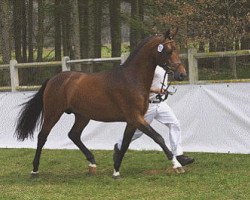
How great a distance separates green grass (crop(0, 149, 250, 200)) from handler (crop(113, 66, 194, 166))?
0.28m

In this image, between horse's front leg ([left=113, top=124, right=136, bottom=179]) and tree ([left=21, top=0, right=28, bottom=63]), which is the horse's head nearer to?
horse's front leg ([left=113, top=124, right=136, bottom=179])

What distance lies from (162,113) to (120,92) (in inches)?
35.0

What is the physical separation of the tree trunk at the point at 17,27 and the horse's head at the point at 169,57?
758 inches

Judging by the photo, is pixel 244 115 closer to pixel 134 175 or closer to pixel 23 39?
pixel 134 175

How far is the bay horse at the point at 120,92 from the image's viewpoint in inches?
280

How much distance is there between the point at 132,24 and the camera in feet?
60.8

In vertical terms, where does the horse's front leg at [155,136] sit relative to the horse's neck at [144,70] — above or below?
below

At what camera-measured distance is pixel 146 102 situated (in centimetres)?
724

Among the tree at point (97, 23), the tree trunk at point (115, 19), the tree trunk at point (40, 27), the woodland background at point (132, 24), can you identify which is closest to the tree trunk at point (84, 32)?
the woodland background at point (132, 24)

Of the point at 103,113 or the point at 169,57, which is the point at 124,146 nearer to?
the point at 103,113

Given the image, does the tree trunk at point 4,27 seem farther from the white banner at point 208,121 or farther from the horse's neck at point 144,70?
the horse's neck at point 144,70

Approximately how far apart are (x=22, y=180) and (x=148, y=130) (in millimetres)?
1985

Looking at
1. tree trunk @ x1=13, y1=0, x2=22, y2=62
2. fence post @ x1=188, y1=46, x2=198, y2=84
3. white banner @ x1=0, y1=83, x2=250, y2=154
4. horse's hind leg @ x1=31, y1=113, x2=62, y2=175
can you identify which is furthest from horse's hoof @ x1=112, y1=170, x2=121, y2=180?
tree trunk @ x1=13, y1=0, x2=22, y2=62

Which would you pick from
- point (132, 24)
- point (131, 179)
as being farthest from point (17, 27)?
point (131, 179)
